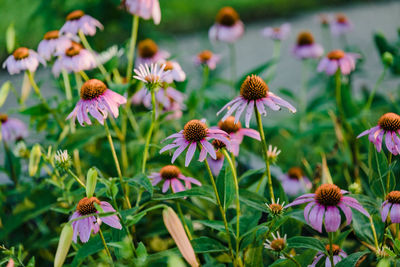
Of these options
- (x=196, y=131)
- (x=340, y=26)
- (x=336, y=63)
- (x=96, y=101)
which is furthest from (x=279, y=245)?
(x=340, y=26)

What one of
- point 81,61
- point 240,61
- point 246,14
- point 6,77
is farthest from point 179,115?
point 246,14

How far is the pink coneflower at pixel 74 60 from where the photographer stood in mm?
923

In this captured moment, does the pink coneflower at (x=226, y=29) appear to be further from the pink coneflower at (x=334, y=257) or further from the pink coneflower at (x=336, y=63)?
the pink coneflower at (x=334, y=257)

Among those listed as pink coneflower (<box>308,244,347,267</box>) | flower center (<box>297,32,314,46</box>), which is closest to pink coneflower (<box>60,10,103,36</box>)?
pink coneflower (<box>308,244,347,267</box>)

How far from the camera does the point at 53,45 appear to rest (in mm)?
964

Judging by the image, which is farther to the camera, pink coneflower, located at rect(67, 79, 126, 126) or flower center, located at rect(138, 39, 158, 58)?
flower center, located at rect(138, 39, 158, 58)

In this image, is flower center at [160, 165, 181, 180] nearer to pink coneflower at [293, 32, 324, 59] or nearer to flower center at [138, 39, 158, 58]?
flower center at [138, 39, 158, 58]

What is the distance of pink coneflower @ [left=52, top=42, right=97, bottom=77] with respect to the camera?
0.92 metres

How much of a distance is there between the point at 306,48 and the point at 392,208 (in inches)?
38.9

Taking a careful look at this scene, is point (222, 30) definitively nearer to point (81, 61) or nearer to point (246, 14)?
point (81, 61)

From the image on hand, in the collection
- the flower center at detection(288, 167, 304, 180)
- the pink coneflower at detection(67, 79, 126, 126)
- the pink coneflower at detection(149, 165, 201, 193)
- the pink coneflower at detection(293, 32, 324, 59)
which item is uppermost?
the pink coneflower at detection(293, 32, 324, 59)

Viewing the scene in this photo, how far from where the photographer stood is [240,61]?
292cm

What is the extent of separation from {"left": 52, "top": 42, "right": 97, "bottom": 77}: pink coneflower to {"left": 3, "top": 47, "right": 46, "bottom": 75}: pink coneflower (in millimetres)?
39

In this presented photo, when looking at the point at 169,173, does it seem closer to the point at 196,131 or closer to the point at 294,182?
the point at 196,131
